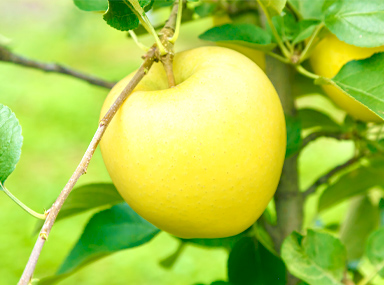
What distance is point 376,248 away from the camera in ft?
1.80

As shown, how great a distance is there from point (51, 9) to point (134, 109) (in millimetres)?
4164

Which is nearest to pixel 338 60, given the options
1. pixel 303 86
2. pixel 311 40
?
pixel 311 40

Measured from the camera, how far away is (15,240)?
181cm

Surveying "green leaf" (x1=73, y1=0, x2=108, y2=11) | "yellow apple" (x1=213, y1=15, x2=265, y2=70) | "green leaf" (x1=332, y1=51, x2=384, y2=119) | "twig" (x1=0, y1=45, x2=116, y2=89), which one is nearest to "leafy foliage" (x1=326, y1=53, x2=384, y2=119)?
"green leaf" (x1=332, y1=51, x2=384, y2=119)

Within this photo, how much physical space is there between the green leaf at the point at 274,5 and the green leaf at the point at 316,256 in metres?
0.22

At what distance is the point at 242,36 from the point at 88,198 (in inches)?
10.5

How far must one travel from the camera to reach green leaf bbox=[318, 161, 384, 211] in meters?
0.74

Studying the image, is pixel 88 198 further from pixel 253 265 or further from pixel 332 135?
pixel 332 135

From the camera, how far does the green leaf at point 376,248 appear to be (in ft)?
1.79

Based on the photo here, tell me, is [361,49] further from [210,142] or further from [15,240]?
[15,240]

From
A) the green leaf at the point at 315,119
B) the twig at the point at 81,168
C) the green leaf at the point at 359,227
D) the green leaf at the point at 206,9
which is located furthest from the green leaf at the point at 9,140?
the green leaf at the point at 359,227

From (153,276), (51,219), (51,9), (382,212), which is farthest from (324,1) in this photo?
(51,9)

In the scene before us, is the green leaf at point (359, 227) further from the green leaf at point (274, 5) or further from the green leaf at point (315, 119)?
the green leaf at point (274, 5)

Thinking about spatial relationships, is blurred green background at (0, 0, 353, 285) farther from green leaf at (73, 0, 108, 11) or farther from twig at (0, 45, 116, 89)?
green leaf at (73, 0, 108, 11)
